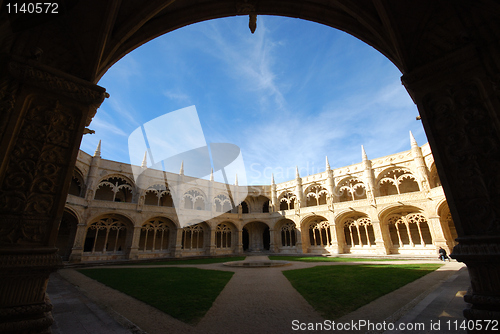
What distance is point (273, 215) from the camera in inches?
1030

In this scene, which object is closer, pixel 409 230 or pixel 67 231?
pixel 67 231

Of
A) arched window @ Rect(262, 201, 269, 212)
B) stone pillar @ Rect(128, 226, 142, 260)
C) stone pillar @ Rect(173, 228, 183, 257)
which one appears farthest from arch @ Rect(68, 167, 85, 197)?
arched window @ Rect(262, 201, 269, 212)

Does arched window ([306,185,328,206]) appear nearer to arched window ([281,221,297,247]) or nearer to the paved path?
arched window ([281,221,297,247])

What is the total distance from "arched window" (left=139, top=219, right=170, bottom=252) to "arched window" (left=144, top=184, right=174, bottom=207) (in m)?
2.28

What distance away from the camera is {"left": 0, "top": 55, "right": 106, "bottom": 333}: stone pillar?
7.38 ft

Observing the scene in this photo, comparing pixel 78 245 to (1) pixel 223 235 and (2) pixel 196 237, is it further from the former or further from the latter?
(1) pixel 223 235

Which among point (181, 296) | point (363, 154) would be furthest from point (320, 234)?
point (181, 296)

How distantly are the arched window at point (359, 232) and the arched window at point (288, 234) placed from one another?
572cm

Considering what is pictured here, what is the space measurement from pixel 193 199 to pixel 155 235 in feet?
16.9

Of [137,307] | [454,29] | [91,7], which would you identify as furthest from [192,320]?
[454,29]

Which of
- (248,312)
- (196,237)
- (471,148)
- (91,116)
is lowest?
(248,312)

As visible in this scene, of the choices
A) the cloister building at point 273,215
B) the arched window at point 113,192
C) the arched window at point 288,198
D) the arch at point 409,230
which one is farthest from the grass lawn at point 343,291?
the arched window at point 113,192

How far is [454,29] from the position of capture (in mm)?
2926

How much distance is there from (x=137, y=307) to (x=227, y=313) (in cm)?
196
